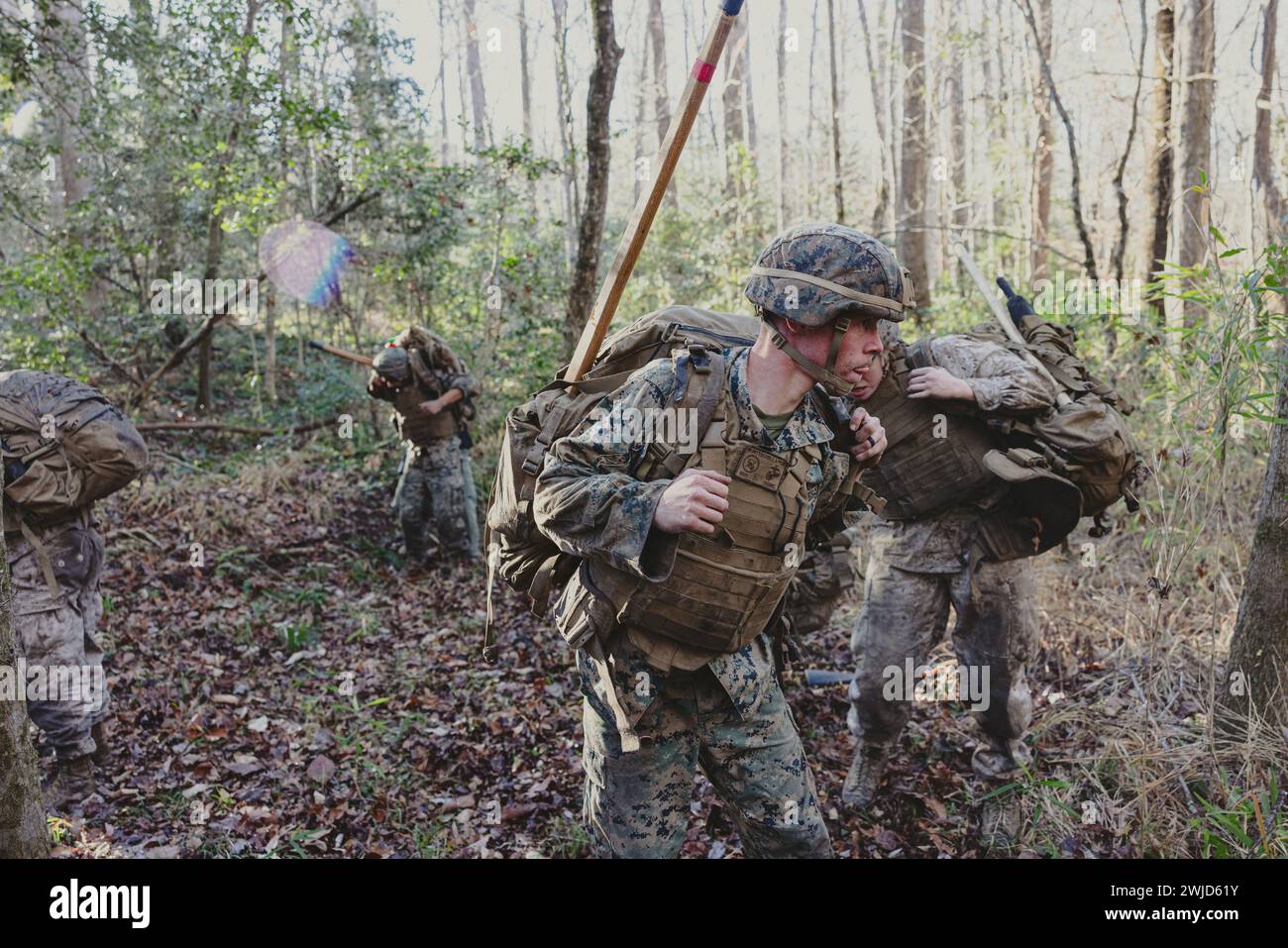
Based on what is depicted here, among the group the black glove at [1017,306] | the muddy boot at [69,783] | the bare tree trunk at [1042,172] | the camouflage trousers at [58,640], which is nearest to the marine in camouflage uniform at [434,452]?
the camouflage trousers at [58,640]

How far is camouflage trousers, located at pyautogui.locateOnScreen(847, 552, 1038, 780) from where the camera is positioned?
4.05 metres

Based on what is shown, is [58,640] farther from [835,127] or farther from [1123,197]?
[835,127]

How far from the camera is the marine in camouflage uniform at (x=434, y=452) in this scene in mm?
7953

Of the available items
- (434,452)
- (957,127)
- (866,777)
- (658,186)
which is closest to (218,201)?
(434,452)

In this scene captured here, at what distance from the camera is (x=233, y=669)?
6.01 metres

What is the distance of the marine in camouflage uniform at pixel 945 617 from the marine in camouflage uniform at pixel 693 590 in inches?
55.1

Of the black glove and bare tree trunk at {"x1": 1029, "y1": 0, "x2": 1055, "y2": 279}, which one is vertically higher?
bare tree trunk at {"x1": 1029, "y1": 0, "x2": 1055, "y2": 279}

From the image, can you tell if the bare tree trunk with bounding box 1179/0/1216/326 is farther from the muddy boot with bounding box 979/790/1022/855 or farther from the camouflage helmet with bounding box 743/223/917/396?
the camouflage helmet with bounding box 743/223/917/396

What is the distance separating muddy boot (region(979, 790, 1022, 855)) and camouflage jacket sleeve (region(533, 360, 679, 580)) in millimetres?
2526

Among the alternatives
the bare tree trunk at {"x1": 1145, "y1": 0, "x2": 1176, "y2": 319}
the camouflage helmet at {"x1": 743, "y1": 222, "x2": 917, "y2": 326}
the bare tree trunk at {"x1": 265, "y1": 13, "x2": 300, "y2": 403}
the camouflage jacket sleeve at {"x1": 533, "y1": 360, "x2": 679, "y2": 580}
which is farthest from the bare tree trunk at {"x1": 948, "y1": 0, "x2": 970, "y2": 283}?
the camouflage jacket sleeve at {"x1": 533, "y1": 360, "x2": 679, "y2": 580}

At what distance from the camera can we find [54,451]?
4.27m

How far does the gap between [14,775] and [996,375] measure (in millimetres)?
3784
